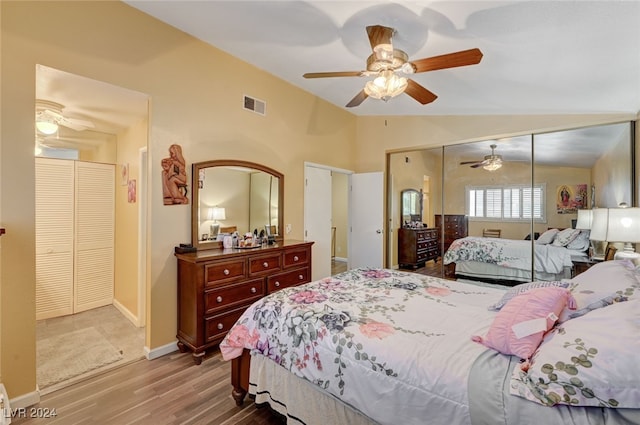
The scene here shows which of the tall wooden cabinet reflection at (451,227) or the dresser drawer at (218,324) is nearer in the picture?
the dresser drawer at (218,324)

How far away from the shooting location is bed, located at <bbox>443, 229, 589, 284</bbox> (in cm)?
375

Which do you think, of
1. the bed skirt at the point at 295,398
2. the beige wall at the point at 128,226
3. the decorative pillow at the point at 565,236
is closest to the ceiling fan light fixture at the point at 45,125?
the beige wall at the point at 128,226

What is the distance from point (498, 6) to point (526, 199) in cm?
281

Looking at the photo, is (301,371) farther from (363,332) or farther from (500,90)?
(500,90)

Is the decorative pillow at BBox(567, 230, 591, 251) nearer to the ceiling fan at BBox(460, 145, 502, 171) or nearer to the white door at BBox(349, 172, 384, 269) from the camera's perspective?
the ceiling fan at BBox(460, 145, 502, 171)

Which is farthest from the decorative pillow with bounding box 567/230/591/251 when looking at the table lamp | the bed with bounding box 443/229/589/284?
the table lamp

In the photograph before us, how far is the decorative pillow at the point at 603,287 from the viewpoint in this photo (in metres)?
1.41

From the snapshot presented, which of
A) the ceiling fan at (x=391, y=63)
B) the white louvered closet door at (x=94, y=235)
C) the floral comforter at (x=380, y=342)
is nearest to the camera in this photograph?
the floral comforter at (x=380, y=342)

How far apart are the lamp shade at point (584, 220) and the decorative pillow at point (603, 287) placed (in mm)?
2170

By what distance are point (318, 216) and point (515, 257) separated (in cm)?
290

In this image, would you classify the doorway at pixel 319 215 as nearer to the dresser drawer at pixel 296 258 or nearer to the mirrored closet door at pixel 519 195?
the dresser drawer at pixel 296 258

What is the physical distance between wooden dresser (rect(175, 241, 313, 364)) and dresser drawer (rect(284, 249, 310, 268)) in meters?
0.18

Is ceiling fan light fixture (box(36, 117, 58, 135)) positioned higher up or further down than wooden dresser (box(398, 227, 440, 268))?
higher up

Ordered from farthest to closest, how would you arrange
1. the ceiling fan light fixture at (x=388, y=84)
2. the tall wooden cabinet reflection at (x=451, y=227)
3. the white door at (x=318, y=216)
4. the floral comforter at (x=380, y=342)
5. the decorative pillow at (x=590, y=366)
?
the tall wooden cabinet reflection at (x=451, y=227) → the white door at (x=318, y=216) → the ceiling fan light fixture at (x=388, y=84) → the floral comforter at (x=380, y=342) → the decorative pillow at (x=590, y=366)
